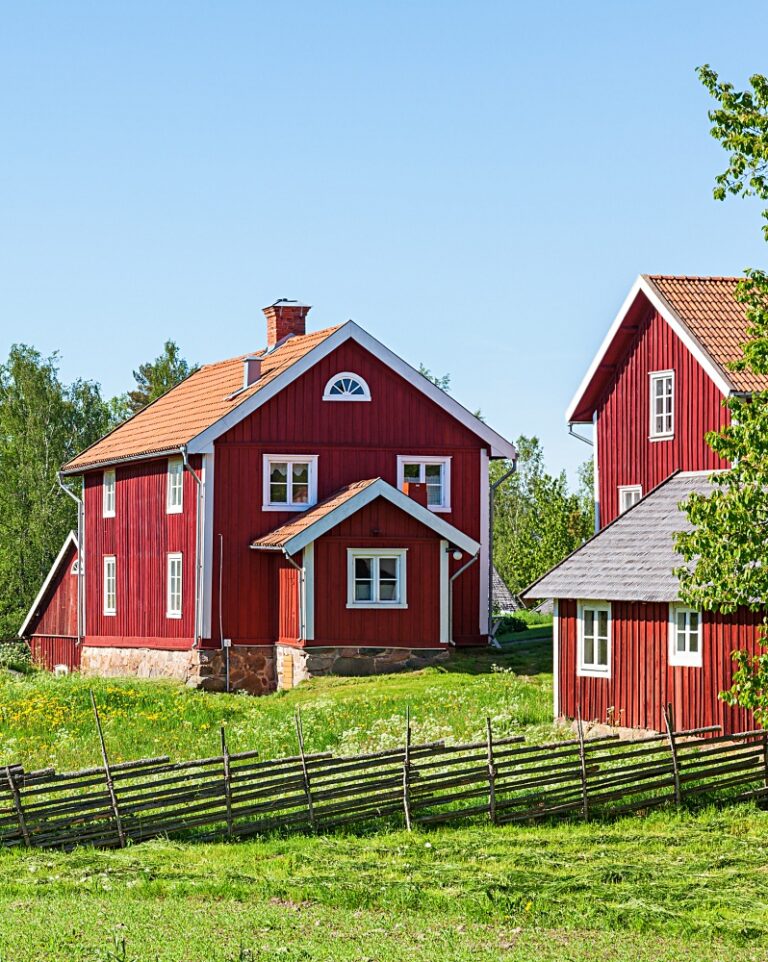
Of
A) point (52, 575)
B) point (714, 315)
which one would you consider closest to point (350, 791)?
point (714, 315)

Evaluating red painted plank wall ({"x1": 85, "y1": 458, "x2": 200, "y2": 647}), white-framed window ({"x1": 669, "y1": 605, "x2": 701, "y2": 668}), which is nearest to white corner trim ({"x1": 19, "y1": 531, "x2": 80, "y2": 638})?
red painted plank wall ({"x1": 85, "y1": 458, "x2": 200, "y2": 647})

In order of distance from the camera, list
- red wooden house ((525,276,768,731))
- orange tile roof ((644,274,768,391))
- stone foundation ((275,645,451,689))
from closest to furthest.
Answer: red wooden house ((525,276,768,731)) → orange tile roof ((644,274,768,391)) → stone foundation ((275,645,451,689))

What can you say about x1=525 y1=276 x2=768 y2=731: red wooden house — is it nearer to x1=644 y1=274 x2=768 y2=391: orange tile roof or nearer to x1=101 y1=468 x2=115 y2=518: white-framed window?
x1=644 y1=274 x2=768 y2=391: orange tile roof

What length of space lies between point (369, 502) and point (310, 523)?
149cm

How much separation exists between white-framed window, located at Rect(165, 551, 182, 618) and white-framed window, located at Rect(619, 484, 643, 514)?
12.0m

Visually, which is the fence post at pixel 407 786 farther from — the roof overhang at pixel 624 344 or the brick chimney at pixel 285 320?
the brick chimney at pixel 285 320

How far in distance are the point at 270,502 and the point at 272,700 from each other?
6.07 metres

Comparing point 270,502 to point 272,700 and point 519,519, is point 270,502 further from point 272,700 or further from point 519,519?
point 519,519

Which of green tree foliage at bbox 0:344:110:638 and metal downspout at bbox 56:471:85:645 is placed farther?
green tree foliage at bbox 0:344:110:638

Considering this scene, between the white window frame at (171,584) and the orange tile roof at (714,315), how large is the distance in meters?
14.4

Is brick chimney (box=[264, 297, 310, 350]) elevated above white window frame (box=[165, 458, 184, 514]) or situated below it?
above

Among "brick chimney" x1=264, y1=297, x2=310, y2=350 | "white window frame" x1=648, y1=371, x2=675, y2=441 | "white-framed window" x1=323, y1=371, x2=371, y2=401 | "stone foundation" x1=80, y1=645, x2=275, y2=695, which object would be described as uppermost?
"brick chimney" x1=264, y1=297, x2=310, y2=350

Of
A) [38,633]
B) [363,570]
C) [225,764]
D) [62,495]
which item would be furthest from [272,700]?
[62,495]

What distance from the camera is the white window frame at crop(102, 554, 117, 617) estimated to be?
143 ft
